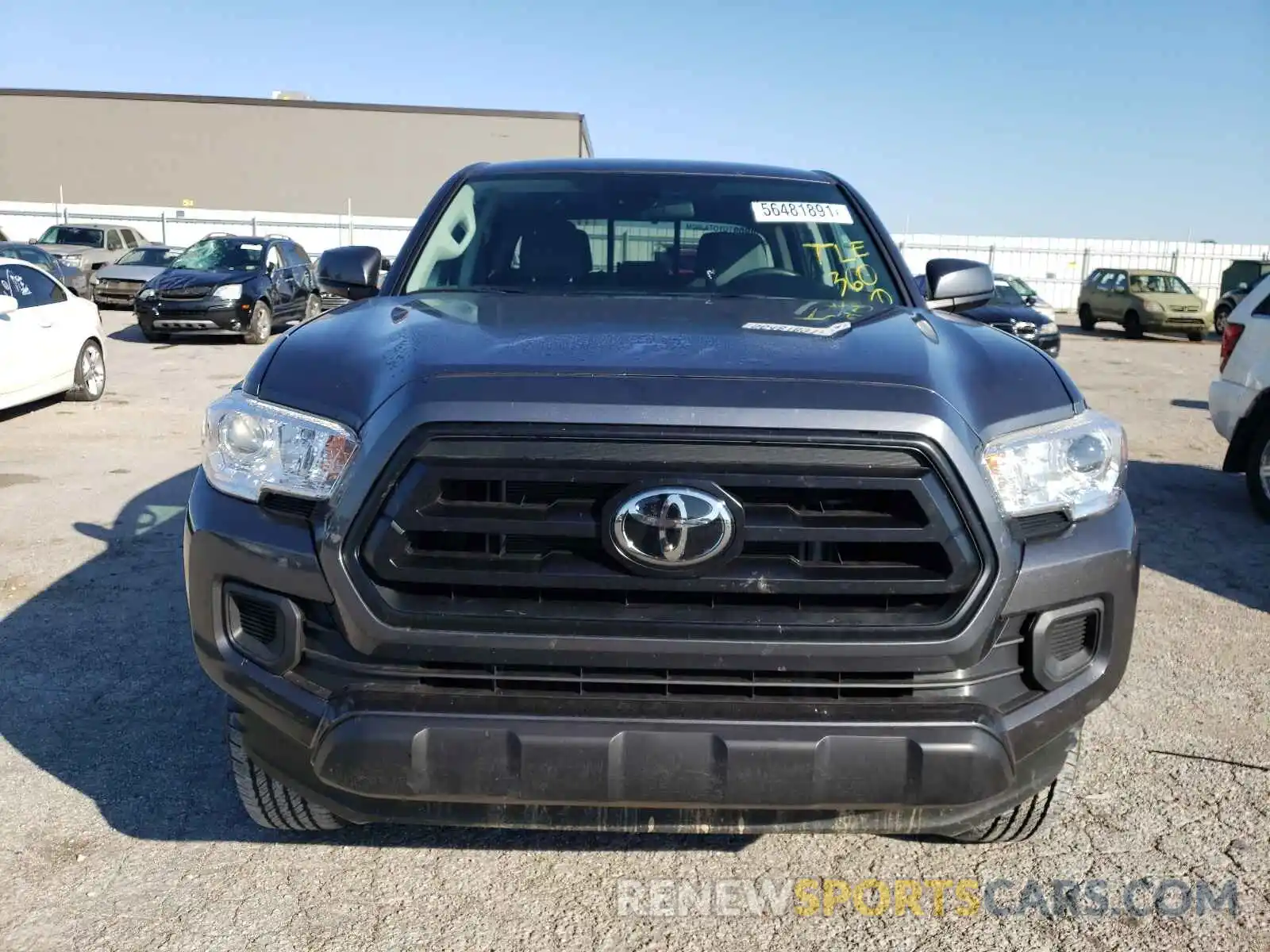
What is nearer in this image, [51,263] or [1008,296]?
[1008,296]

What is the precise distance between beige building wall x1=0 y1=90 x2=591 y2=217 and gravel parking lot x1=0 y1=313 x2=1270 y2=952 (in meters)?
41.2

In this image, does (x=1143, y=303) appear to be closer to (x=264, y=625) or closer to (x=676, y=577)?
(x=676, y=577)

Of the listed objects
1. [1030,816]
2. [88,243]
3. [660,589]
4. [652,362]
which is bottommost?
[1030,816]

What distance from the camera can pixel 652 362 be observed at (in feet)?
7.53

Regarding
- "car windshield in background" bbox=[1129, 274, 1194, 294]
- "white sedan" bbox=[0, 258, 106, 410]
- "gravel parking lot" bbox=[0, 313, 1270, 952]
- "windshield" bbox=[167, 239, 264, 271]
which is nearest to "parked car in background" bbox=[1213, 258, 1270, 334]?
"car windshield in background" bbox=[1129, 274, 1194, 294]

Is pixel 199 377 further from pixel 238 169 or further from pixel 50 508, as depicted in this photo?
pixel 238 169

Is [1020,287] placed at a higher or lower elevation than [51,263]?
lower

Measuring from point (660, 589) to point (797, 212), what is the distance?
2099 mm

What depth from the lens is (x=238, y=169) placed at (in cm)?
4353

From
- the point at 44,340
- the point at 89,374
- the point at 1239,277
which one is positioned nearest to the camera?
the point at 44,340

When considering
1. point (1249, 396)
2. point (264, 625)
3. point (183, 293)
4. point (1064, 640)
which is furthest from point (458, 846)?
point (183, 293)

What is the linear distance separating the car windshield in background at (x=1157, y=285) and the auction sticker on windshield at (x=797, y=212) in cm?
2342

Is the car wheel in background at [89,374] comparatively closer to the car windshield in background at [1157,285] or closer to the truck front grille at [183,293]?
the truck front grille at [183,293]

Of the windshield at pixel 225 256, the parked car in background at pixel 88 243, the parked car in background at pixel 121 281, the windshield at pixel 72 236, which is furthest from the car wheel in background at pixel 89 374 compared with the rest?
the windshield at pixel 72 236
